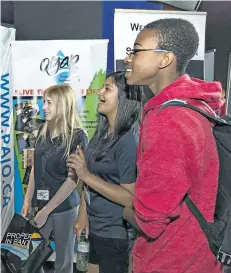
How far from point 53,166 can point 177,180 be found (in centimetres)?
156

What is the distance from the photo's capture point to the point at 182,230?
1044mm

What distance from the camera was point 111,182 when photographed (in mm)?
1700

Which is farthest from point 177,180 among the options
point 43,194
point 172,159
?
point 43,194

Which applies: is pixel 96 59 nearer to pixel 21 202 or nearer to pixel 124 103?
pixel 124 103

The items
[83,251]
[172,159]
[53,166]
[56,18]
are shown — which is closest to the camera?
[172,159]

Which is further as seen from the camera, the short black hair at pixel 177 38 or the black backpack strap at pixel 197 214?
the short black hair at pixel 177 38

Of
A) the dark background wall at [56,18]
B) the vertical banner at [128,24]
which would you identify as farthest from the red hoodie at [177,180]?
the dark background wall at [56,18]

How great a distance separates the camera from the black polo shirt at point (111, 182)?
166cm

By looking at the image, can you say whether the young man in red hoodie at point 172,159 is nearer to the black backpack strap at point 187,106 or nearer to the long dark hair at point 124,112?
the black backpack strap at point 187,106

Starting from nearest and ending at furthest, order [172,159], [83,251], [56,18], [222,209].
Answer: [172,159] → [222,209] → [83,251] → [56,18]

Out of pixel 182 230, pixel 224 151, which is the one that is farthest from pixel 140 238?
pixel 224 151

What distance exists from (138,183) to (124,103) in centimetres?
83

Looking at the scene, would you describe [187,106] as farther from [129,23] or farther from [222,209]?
[129,23]

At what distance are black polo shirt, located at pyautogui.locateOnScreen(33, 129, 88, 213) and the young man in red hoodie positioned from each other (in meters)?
1.25
